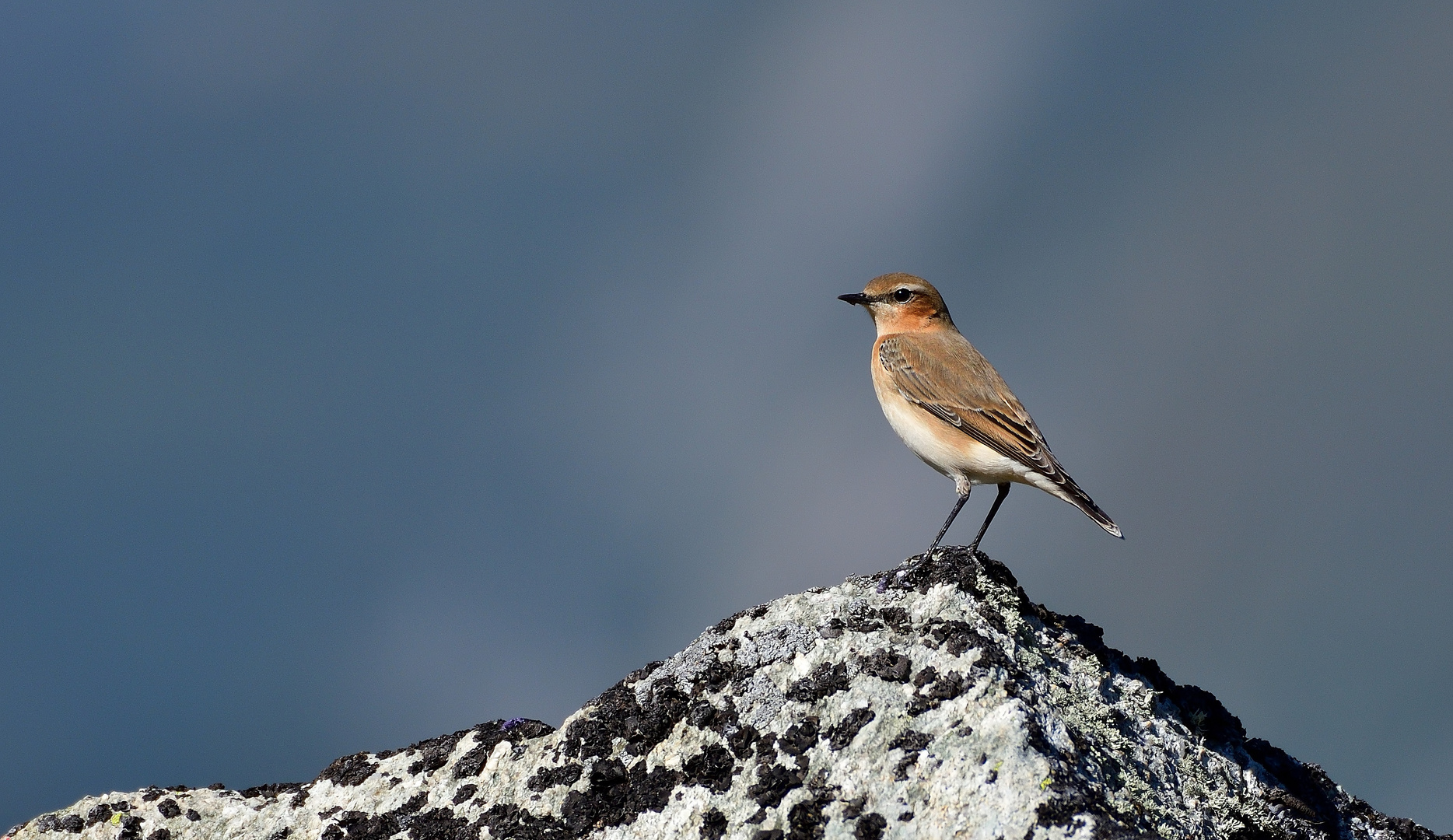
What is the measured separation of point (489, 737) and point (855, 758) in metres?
2.27

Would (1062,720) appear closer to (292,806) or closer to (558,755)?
(558,755)

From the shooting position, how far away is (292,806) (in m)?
5.77

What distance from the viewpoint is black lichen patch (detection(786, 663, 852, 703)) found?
199 inches

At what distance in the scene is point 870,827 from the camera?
4340mm

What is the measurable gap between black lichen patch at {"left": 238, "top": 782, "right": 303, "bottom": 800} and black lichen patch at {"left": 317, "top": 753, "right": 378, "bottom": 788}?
215 mm

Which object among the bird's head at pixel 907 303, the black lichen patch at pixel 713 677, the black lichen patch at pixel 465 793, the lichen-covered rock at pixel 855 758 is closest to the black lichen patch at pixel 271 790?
the lichen-covered rock at pixel 855 758

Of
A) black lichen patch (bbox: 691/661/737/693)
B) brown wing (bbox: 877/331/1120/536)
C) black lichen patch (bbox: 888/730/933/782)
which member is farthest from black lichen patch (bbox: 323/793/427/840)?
brown wing (bbox: 877/331/1120/536)

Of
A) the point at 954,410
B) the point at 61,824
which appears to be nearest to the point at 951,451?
the point at 954,410

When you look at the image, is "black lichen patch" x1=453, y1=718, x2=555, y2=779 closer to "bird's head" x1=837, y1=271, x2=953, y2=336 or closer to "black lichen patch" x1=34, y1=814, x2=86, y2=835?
"black lichen patch" x1=34, y1=814, x2=86, y2=835

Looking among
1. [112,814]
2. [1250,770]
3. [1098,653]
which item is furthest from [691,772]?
[112,814]

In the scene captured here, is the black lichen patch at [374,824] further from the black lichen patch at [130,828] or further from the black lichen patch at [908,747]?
the black lichen patch at [908,747]

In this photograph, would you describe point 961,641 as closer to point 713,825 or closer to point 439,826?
point 713,825

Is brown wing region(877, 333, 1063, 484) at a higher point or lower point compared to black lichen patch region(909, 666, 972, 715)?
higher

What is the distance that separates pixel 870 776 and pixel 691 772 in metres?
0.94
